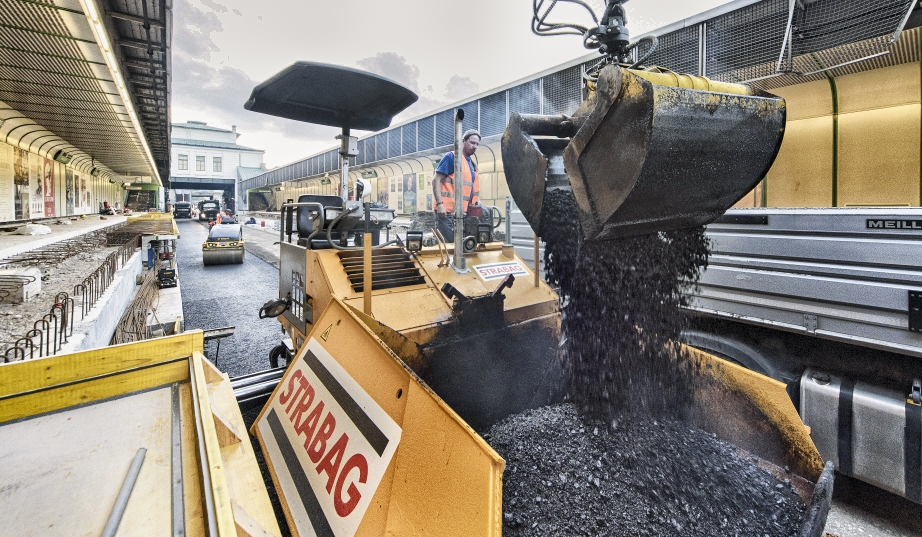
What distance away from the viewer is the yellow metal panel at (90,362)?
1.42 m

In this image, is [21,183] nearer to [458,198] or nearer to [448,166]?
[448,166]

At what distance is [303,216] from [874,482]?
4.45 metres

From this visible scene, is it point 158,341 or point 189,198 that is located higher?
point 189,198

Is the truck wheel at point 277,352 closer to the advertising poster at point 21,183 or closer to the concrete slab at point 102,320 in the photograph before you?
the concrete slab at point 102,320

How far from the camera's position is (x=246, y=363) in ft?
15.0

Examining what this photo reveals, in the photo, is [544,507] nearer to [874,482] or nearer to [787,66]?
[874,482]

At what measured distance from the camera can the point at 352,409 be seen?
5.52ft

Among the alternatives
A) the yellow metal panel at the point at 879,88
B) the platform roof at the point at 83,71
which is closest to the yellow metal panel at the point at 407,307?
the platform roof at the point at 83,71

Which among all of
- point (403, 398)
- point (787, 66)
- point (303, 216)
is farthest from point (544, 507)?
point (787, 66)

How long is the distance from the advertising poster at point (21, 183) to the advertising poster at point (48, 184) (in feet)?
6.35

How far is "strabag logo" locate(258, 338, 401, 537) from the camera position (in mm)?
1479

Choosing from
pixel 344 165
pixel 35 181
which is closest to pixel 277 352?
pixel 344 165

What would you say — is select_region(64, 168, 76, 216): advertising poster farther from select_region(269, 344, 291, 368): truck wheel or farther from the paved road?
select_region(269, 344, 291, 368): truck wheel

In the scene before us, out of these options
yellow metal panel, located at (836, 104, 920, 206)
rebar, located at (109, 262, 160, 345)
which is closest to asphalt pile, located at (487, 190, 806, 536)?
yellow metal panel, located at (836, 104, 920, 206)
